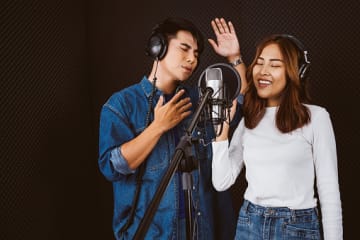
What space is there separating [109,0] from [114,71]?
18.5 inches

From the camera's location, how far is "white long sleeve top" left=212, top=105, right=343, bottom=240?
4.45 ft

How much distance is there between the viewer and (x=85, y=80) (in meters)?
2.34

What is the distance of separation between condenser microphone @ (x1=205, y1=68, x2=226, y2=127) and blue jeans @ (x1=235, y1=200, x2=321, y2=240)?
1.50ft

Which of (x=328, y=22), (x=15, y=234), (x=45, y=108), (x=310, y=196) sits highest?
(x=328, y=22)

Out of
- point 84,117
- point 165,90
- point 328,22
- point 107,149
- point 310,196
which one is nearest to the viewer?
point 310,196

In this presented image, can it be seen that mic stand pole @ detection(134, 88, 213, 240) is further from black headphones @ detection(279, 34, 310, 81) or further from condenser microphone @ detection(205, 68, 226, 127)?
black headphones @ detection(279, 34, 310, 81)

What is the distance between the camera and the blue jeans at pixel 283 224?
140 cm

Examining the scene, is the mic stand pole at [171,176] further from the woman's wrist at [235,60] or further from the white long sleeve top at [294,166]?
the woman's wrist at [235,60]

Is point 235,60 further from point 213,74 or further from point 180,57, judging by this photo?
point 213,74

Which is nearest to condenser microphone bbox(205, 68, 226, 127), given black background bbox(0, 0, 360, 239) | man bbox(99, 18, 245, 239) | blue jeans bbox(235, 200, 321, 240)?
man bbox(99, 18, 245, 239)

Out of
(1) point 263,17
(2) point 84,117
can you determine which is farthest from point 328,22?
(2) point 84,117

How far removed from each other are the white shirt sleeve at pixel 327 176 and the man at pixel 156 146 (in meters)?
0.48

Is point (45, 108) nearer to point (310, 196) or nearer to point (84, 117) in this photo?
point (84, 117)

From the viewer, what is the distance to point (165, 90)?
5.90 feet
